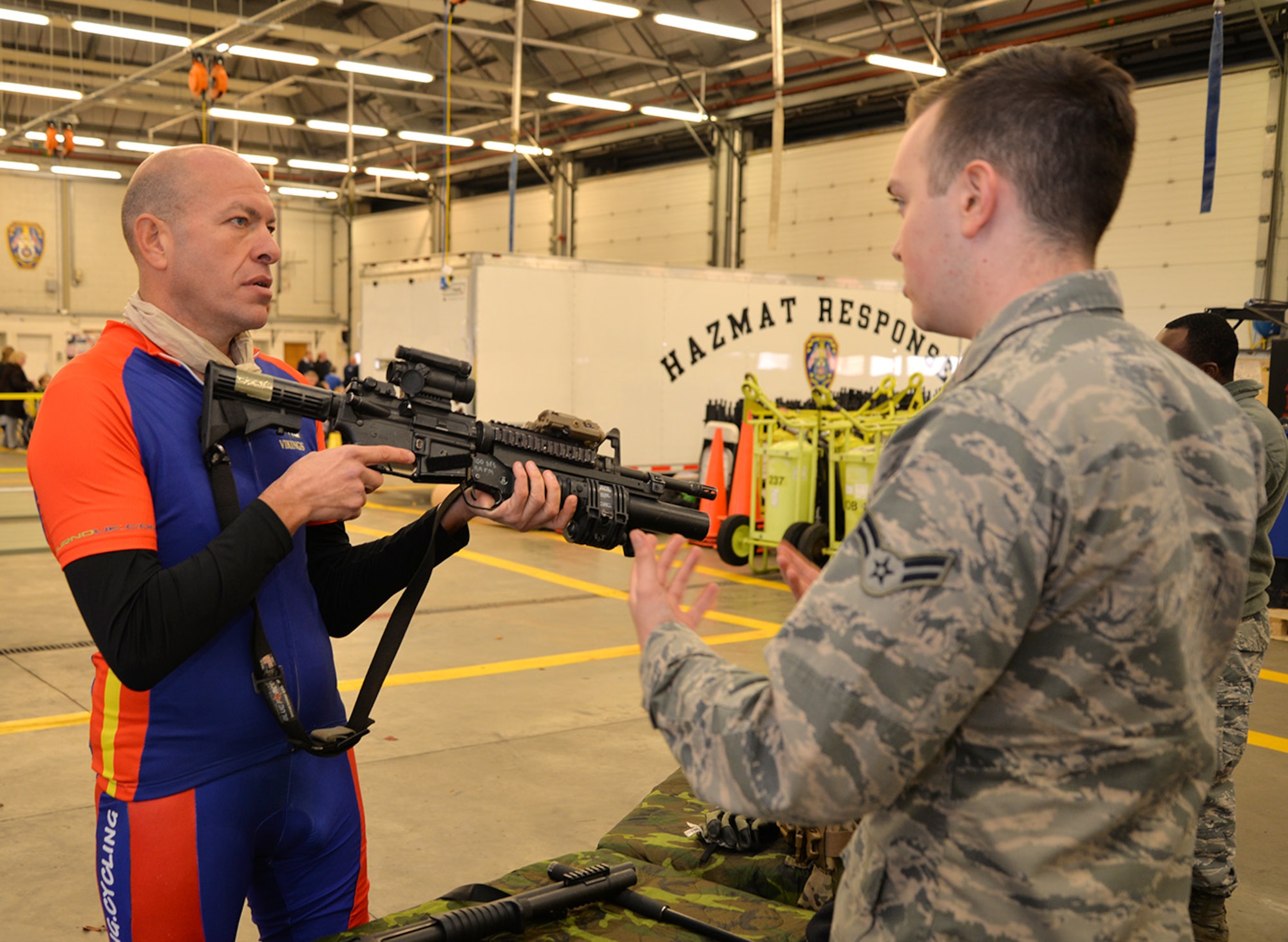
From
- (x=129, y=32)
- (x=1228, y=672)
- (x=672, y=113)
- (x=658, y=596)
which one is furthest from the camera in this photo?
(x=672, y=113)

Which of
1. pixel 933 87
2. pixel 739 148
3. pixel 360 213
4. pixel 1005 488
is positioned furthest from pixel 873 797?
pixel 360 213

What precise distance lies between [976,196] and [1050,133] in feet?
0.32

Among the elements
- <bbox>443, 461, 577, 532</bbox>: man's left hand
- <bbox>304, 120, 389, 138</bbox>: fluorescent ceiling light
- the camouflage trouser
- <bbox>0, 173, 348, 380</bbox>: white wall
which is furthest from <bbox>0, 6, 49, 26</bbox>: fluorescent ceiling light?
the camouflage trouser

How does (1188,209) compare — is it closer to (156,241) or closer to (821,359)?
(821,359)

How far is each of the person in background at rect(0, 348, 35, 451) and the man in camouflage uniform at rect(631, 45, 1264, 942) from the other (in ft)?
71.2

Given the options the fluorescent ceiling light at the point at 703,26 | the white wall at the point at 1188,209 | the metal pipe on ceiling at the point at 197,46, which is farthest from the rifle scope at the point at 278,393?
the metal pipe on ceiling at the point at 197,46

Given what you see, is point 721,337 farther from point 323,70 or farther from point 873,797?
point 323,70

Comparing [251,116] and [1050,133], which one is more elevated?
[251,116]

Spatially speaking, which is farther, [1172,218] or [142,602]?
[1172,218]

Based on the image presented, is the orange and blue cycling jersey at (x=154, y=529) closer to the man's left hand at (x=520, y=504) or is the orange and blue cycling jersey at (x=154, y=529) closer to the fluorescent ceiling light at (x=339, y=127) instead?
the man's left hand at (x=520, y=504)

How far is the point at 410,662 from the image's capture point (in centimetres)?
651

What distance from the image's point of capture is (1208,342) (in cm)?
371

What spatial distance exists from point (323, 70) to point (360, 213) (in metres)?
8.95

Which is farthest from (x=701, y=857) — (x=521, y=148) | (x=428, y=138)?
(x=521, y=148)
